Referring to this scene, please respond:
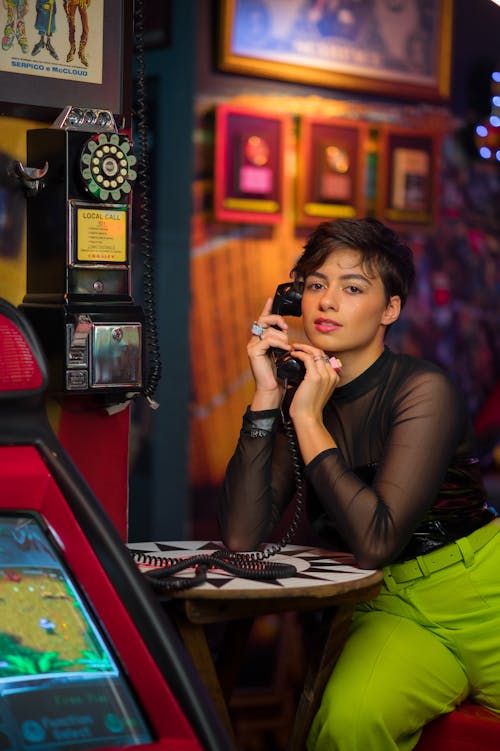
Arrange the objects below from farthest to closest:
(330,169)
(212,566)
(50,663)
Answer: (330,169) < (212,566) < (50,663)

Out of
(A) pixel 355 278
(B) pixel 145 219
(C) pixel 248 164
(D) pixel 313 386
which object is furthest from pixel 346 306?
(C) pixel 248 164

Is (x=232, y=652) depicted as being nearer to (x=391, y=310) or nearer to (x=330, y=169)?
(x=391, y=310)

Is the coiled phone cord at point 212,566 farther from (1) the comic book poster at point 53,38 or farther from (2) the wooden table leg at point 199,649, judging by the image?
(1) the comic book poster at point 53,38

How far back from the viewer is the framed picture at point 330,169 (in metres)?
4.42

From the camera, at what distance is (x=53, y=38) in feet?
7.80

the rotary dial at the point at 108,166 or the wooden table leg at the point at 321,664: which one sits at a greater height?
the rotary dial at the point at 108,166

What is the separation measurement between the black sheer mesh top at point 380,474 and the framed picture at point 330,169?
1.97 meters

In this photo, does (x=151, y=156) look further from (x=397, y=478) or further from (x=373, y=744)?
(x=373, y=744)

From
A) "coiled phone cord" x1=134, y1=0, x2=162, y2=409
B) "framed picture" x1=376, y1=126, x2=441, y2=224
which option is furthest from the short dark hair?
"framed picture" x1=376, y1=126, x2=441, y2=224

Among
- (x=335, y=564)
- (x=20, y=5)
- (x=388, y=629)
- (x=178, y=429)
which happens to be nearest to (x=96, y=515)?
(x=335, y=564)

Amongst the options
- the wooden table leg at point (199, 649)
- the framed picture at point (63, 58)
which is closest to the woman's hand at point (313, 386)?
the wooden table leg at point (199, 649)

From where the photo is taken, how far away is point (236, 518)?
8.20 ft

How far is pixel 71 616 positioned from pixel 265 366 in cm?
92

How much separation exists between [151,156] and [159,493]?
4.05ft
